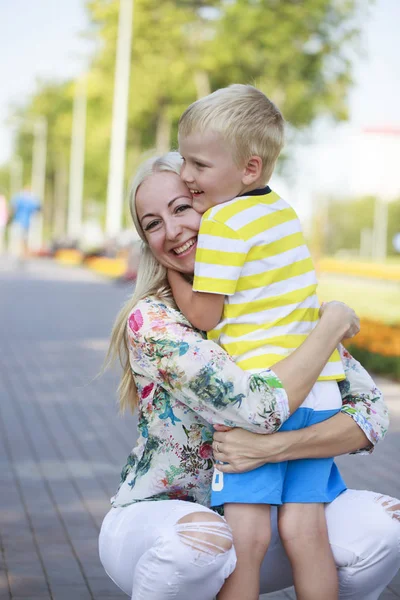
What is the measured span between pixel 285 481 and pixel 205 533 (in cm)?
27

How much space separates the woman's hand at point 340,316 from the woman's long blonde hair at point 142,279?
0.41 m

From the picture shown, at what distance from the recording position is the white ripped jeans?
259 cm

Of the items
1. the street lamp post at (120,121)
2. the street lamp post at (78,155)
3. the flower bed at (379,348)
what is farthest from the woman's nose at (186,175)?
the street lamp post at (78,155)

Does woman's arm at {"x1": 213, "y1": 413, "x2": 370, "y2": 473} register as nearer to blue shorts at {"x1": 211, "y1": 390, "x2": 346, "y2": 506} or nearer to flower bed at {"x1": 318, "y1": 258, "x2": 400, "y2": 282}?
blue shorts at {"x1": 211, "y1": 390, "x2": 346, "y2": 506}

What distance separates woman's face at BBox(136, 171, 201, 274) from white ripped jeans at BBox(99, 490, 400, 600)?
0.64 meters

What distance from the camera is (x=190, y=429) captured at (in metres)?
2.83

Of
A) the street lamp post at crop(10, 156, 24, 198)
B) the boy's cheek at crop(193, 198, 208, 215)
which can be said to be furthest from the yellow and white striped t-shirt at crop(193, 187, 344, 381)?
the street lamp post at crop(10, 156, 24, 198)

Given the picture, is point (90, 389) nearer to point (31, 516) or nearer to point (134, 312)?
point (31, 516)

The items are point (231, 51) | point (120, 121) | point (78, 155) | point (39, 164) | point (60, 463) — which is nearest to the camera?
point (60, 463)

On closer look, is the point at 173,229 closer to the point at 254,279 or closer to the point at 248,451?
the point at 254,279

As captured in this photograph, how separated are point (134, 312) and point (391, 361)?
24.8ft

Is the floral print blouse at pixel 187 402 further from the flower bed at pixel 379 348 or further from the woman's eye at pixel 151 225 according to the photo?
the flower bed at pixel 379 348

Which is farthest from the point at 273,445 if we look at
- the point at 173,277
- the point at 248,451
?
the point at 173,277

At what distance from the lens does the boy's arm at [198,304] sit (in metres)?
2.66
